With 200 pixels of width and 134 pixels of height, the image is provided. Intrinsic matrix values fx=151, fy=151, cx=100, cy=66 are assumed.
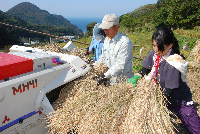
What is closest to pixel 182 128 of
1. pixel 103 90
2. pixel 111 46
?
pixel 103 90

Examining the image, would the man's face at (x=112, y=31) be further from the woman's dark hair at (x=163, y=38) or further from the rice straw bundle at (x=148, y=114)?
the rice straw bundle at (x=148, y=114)

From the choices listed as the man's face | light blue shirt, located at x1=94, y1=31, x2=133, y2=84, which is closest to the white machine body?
light blue shirt, located at x1=94, y1=31, x2=133, y2=84

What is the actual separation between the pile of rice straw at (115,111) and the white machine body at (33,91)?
0.25 metres

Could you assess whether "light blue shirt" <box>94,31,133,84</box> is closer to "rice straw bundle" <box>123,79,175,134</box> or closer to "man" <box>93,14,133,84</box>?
"man" <box>93,14,133,84</box>

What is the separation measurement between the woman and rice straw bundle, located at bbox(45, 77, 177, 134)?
0.20 m

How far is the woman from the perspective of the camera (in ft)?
5.56

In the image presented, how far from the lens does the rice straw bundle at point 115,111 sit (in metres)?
1.46

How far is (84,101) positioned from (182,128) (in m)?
2.07

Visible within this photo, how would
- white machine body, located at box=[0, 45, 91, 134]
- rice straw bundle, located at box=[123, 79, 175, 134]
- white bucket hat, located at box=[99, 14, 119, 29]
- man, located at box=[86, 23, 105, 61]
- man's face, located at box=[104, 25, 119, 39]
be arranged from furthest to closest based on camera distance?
man, located at box=[86, 23, 105, 61], man's face, located at box=[104, 25, 119, 39], white bucket hat, located at box=[99, 14, 119, 29], white machine body, located at box=[0, 45, 91, 134], rice straw bundle, located at box=[123, 79, 175, 134]

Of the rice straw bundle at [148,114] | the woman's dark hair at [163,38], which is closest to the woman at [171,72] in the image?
the woman's dark hair at [163,38]

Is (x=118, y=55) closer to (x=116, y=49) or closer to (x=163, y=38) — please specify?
(x=116, y=49)

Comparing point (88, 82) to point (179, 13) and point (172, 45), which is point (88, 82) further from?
point (179, 13)

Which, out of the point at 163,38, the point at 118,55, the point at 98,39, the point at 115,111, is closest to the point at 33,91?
the point at 115,111

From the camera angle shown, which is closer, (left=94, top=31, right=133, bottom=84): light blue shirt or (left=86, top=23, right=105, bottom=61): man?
(left=94, top=31, right=133, bottom=84): light blue shirt
